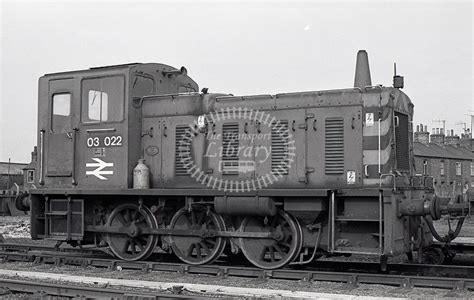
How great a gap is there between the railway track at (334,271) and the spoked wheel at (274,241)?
26 cm

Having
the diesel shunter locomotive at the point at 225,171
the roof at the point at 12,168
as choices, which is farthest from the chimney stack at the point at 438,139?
the roof at the point at 12,168

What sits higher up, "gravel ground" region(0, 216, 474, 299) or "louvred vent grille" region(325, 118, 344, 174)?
"louvred vent grille" region(325, 118, 344, 174)

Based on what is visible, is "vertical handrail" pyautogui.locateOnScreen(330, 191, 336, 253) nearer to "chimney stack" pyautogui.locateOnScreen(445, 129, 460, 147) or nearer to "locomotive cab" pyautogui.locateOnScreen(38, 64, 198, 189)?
"locomotive cab" pyautogui.locateOnScreen(38, 64, 198, 189)

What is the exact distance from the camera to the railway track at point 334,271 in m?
8.79

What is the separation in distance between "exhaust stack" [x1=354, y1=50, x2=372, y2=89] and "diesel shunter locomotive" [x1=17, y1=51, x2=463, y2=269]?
1.1 inches

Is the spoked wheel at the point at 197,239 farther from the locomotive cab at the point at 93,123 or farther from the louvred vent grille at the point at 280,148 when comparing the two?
the louvred vent grille at the point at 280,148

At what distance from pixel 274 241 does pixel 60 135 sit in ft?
16.5

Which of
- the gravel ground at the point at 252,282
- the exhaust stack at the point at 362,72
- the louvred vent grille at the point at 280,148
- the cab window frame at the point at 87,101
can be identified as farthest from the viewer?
the cab window frame at the point at 87,101

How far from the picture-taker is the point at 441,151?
45.8m

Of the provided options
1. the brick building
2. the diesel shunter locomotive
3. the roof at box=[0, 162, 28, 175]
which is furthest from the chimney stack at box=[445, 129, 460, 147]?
the roof at box=[0, 162, 28, 175]

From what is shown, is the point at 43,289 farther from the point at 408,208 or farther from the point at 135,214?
the point at 408,208

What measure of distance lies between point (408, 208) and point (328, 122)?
6.56 ft

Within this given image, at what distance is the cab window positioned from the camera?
1109 cm

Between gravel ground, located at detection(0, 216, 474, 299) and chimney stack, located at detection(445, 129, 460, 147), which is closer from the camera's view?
gravel ground, located at detection(0, 216, 474, 299)
